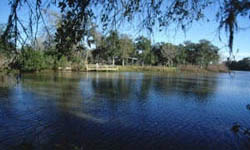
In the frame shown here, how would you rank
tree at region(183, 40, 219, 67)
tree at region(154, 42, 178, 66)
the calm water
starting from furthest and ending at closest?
tree at region(183, 40, 219, 67), tree at region(154, 42, 178, 66), the calm water

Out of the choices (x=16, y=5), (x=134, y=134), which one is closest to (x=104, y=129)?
(x=134, y=134)

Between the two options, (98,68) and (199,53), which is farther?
(199,53)

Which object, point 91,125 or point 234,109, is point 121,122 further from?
point 234,109

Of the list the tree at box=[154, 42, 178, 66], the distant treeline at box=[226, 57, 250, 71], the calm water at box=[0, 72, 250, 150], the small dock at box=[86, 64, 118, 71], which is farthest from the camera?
the tree at box=[154, 42, 178, 66]

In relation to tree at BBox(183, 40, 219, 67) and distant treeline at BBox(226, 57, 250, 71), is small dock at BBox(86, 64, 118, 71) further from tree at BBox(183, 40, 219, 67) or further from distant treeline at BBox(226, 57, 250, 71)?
distant treeline at BBox(226, 57, 250, 71)

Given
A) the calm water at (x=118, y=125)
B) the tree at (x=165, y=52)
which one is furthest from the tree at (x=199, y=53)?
the calm water at (x=118, y=125)

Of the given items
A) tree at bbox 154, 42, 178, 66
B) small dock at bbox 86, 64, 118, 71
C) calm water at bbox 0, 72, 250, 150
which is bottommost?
calm water at bbox 0, 72, 250, 150

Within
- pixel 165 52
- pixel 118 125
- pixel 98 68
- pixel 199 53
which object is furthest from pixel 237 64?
pixel 199 53

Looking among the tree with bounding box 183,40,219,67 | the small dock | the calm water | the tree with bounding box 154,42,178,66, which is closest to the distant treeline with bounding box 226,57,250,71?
the calm water

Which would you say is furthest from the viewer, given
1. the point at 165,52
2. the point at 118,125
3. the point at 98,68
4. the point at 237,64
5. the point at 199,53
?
the point at 199,53

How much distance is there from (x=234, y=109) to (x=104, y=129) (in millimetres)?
7929

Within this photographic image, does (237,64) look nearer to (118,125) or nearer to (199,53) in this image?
(118,125)

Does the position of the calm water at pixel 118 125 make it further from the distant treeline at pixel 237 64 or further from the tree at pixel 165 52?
the tree at pixel 165 52

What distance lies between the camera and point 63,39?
2668 mm
